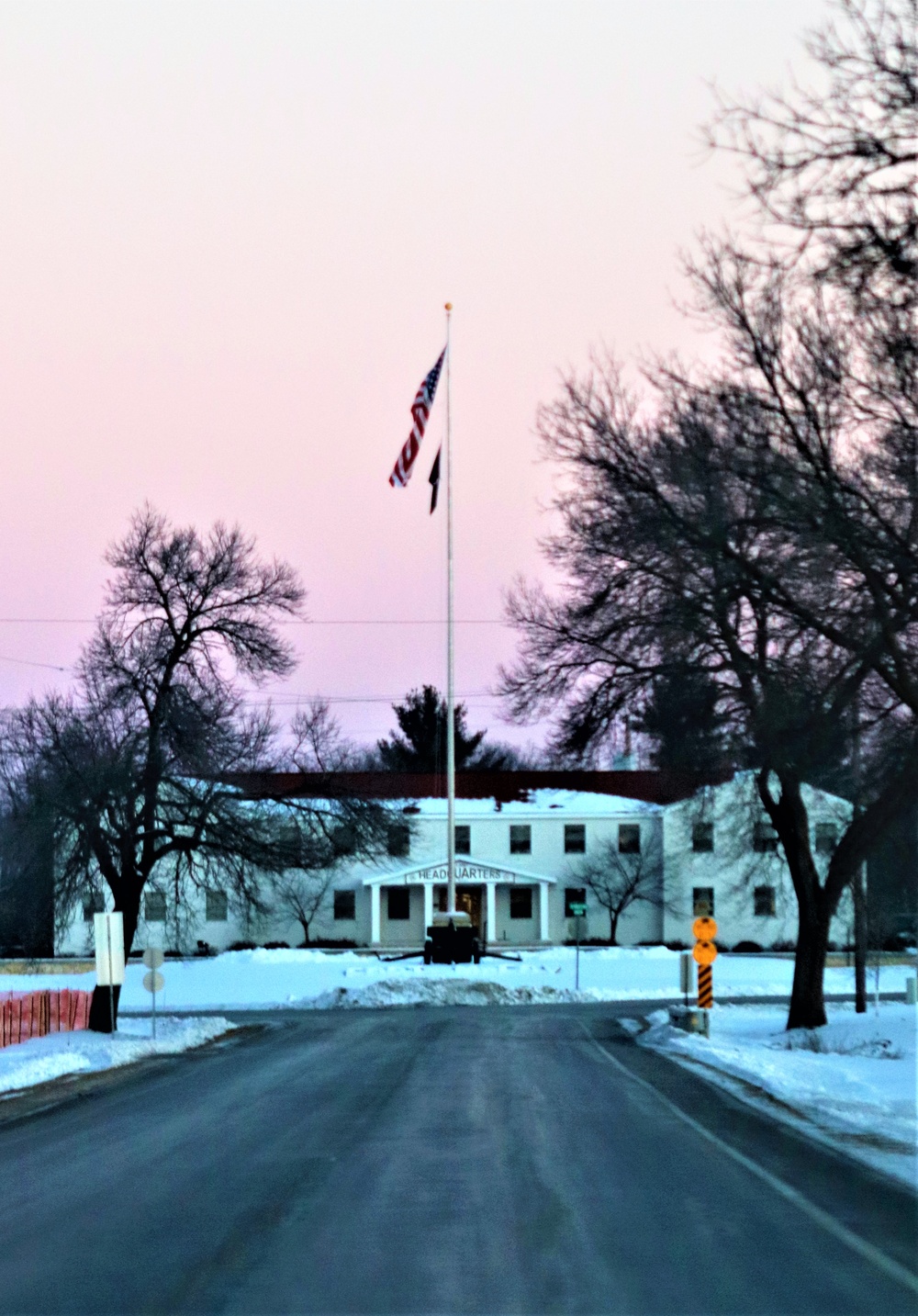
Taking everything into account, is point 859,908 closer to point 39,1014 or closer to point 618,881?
point 39,1014

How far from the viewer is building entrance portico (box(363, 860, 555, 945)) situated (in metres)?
78.8

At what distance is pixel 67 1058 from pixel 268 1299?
19.4m

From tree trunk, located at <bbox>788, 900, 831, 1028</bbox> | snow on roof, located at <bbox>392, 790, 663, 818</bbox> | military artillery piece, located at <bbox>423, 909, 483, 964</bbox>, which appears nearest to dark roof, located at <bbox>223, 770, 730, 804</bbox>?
snow on roof, located at <bbox>392, 790, 663, 818</bbox>

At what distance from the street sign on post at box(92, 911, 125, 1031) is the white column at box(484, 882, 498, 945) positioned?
46.7 meters

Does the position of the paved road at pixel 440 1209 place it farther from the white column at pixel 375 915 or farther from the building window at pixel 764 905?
the white column at pixel 375 915

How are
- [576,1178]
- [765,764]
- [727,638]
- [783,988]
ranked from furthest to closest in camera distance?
[783,988] → [765,764] → [727,638] → [576,1178]

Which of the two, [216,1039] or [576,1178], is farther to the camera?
[216,1039]

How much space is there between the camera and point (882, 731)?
2316cm

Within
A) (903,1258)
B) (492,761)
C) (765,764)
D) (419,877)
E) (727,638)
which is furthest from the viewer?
(492,761)

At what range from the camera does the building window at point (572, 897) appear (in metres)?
80.5

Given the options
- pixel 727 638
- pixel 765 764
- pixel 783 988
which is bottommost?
pixel 783 988

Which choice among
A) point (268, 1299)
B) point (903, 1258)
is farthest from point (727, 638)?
point (268, 1299)

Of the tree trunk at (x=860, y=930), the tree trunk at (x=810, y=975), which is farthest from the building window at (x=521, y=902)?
the tree trunk at (x=810, y=975)

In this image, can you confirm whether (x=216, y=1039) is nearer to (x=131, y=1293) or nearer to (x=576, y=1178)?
(x=576, y=1178)
